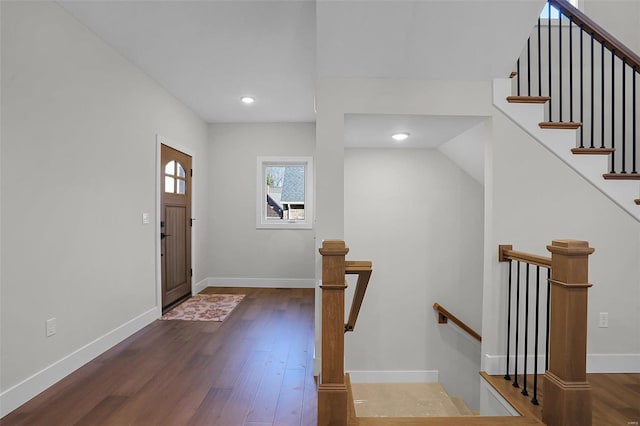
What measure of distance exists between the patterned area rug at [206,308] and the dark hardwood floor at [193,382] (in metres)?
0.22

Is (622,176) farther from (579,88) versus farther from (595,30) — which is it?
(595,30)

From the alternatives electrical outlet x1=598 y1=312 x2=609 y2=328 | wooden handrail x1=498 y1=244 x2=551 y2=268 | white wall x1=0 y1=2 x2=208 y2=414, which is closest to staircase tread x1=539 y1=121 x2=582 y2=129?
wooden handrail x1=498 y1=244 x2=551 y2=268

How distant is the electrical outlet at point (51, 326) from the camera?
2.26 metres

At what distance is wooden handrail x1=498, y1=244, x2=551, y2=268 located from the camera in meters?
1.89

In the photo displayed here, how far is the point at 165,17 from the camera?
2.47 meters

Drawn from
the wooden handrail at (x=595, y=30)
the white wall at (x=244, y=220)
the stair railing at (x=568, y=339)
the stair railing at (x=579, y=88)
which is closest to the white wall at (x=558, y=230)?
the stair railing at (x=579, y=88)

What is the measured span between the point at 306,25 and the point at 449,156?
1834 millimetres

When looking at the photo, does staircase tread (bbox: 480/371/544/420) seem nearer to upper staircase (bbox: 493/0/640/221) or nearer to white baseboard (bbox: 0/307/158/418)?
upper staircase (bbox: 493/0/640/221)

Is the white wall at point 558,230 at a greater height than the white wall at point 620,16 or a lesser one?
lesser

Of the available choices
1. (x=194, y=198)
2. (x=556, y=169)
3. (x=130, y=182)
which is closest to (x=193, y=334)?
(x=130, y=182)

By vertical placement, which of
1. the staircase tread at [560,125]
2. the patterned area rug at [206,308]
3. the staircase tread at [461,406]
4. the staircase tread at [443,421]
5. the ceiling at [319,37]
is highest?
the ceiling at [319,37]

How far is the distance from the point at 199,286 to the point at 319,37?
4008 mm

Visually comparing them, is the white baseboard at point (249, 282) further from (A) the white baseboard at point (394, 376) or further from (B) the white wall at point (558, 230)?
(B) the white wall at point (558, 230)

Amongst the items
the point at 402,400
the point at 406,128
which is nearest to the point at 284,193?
the point at 406,128
